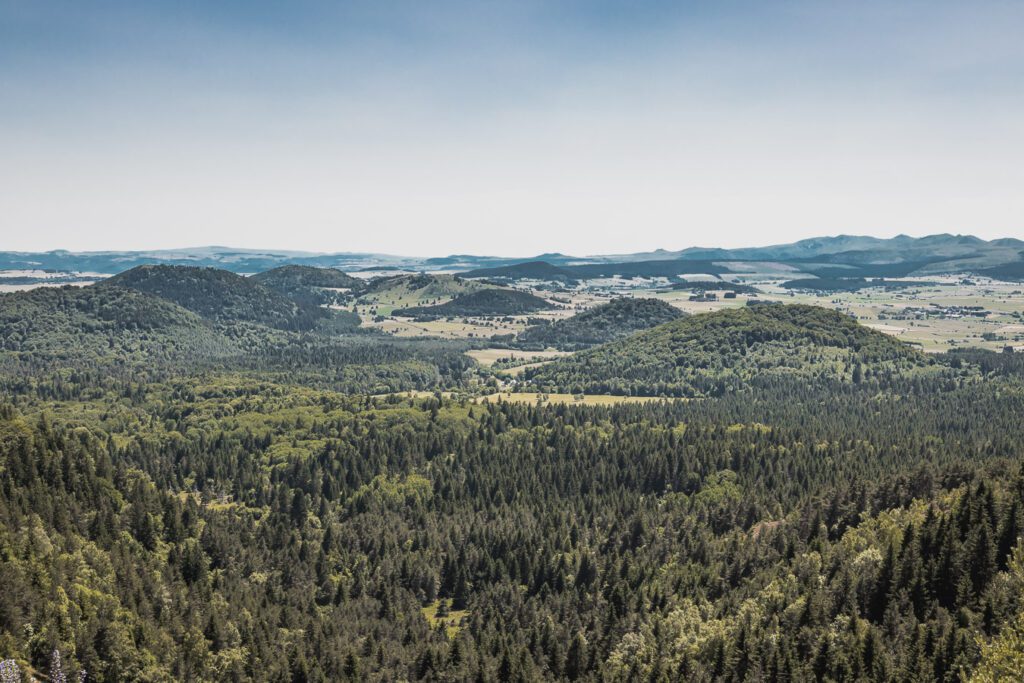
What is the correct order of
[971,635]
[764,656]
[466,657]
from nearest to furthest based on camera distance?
[971,635] < [764,656] < [466,657]

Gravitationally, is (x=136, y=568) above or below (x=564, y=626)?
above

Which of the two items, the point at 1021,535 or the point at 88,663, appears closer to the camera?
the point at 88,663

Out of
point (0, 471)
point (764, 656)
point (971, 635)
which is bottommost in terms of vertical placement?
point (764, 656)

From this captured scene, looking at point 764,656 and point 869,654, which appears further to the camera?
point 764,656

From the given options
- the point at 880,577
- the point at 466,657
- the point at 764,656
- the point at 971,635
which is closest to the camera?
the point at 971,635

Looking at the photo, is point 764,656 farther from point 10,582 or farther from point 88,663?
Result: point 10,582

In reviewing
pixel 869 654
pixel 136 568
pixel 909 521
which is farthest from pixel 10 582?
pixel 909 521

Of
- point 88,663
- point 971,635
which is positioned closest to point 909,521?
point 971,635

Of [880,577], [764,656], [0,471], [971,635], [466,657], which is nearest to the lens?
[971,635]

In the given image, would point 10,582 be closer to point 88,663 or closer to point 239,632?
point 88,663
